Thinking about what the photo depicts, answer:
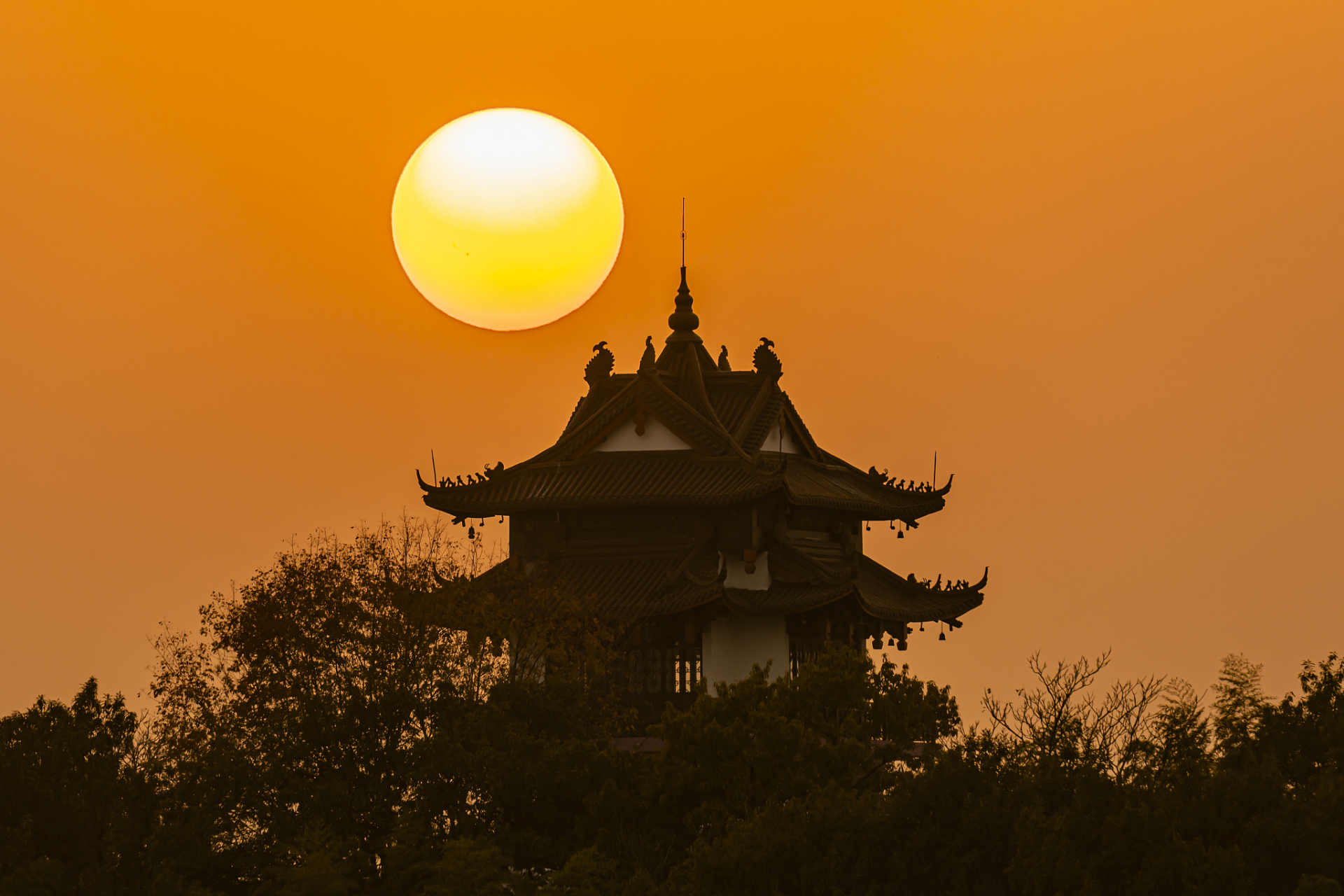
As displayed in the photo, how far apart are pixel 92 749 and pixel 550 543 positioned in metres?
14.7

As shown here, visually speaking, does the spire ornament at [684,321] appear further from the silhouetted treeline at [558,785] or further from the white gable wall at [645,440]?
the silhouetted treeline at [558,785]

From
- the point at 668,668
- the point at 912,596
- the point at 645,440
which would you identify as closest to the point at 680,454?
the point at 645,440

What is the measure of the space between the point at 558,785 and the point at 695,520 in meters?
14.4

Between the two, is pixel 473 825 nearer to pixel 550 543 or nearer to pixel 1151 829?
pixel 1151 829

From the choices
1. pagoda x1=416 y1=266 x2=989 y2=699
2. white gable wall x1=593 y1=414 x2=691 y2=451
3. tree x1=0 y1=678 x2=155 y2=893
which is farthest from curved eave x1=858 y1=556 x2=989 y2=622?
tree x1=0 y1=678 x2=155 y2=893

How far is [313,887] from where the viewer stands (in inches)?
1075

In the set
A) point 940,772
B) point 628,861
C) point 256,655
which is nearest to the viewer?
point 940,772

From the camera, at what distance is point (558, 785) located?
2953cm

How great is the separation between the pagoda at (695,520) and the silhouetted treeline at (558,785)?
6.06 metres

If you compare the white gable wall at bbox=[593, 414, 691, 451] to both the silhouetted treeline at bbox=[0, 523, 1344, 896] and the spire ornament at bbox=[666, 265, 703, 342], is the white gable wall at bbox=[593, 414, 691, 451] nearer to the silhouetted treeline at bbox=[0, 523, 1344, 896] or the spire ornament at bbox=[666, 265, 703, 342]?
the spire ornament at bbox=[666, 265, 703, 342]

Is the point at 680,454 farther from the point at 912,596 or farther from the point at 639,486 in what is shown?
the point at 912,596

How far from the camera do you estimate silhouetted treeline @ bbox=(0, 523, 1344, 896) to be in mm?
24578

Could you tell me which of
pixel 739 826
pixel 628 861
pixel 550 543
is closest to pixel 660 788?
pixel 628 861

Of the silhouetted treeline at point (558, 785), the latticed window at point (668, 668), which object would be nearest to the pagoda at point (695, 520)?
the latticed window at point (668, 668)
